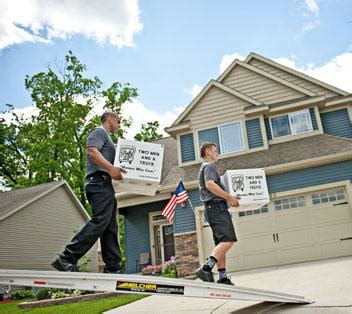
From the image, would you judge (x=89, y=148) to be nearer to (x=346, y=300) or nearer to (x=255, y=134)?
(x=346, y=300)

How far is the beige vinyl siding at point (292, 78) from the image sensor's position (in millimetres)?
14775

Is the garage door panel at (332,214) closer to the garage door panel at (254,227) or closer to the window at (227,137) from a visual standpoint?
the garage door panel at (254,227)

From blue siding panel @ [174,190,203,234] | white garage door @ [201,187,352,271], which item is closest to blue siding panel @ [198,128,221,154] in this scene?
blue siding panel @ [174,190,203,234]

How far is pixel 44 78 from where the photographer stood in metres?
27.6

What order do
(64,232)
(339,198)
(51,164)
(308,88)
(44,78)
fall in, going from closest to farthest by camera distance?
(339,198)
(308,88)
(64,232)
(51,164)
(44,78)

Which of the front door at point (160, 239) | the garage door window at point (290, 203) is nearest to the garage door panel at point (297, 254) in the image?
the garage door window at point (290, 203)

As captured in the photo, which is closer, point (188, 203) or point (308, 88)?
point (188, 203)

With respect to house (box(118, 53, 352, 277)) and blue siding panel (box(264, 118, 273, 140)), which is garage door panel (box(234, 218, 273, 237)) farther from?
blue siding panel (box(264, 118, 273, 140))

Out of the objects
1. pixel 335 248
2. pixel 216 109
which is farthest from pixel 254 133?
pixel 335 248

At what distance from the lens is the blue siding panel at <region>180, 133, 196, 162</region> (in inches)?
582

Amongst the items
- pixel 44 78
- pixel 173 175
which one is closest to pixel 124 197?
pixel 173 175

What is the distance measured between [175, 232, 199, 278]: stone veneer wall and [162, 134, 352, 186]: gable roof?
1.99 meters

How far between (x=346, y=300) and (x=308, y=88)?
41.5ft

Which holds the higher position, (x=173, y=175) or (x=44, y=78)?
(x=44, y=78)
